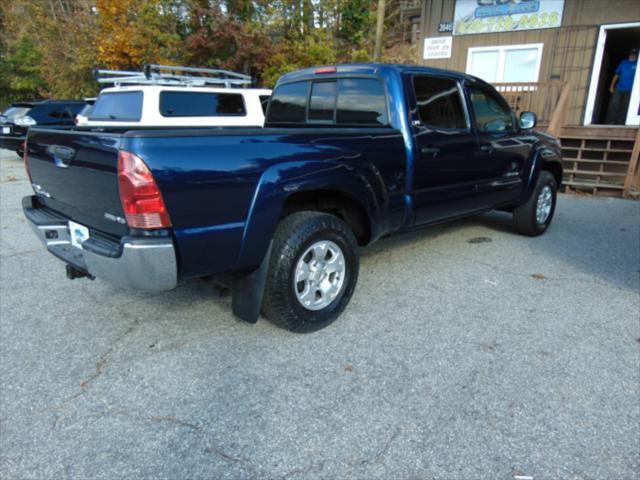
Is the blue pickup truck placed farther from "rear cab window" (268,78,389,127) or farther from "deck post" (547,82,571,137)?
"deck post" (547,82,571,137)

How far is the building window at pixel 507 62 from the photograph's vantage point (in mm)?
11055

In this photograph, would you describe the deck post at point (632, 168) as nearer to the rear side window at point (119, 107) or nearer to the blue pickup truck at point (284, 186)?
the blue pickup truck at point (284, 186)

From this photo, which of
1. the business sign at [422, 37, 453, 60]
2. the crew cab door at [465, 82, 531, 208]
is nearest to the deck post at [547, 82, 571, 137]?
the business sign at [422, 37, 453, 60]

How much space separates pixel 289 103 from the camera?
15.4 feet

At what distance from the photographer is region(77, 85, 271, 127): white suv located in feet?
24.3

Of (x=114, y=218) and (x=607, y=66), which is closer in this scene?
(x=114, y=218)

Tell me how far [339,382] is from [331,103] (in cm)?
264

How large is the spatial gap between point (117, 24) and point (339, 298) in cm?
1632

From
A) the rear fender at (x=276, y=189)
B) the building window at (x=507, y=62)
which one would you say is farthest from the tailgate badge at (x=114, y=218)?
the building window at (x=507, y=62)

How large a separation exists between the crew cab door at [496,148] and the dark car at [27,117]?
36.0ft

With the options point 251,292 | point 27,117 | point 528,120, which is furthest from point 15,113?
point 528,120

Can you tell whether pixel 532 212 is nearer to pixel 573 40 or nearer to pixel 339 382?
pixel 339 382

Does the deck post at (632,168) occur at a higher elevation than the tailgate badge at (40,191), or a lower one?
lower

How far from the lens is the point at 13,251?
5.05 metres
